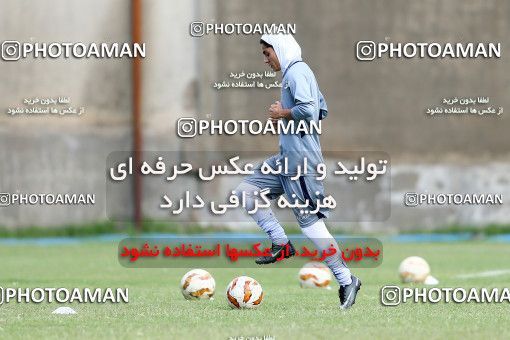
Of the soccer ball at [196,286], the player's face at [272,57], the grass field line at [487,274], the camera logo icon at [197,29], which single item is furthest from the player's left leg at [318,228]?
the camera logo icon at [197,29]

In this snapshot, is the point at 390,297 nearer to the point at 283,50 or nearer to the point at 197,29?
the point at 283,50

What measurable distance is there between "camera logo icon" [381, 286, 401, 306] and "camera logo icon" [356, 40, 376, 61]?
12.9 m

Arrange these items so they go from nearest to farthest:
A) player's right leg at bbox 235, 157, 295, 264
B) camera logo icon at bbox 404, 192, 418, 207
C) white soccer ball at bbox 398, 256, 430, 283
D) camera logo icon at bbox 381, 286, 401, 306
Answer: player's right leg at bbox 235, 157, 295, 264 → camera logo icon at bbox 381, 286, 401, 306 → white soccer ball at bbox 398, 256, 430, 283 → camera logo icon at bbox 404, 192, 418, 207

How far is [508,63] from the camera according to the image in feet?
79.5

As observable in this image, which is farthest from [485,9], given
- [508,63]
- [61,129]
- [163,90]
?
[61,129]

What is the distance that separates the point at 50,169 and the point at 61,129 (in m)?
0.82

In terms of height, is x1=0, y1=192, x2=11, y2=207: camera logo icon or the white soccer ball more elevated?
x1=0, y1=192, x2=11, y2=207: camera logo icon

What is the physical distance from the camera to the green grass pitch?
8.36 m

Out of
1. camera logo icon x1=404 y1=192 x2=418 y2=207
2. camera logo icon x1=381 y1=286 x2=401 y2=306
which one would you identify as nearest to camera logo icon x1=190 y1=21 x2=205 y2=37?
camera logo icon x1=404 y1=192 x2=418 y2=207

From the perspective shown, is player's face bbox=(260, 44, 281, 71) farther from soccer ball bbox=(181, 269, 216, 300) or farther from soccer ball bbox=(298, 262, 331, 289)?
soccer ball bbox=(298, 262, 331, 289)

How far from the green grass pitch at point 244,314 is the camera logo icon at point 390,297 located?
0.39 ft

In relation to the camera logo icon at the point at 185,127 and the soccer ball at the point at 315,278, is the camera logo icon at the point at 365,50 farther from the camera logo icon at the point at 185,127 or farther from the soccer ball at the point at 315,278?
the soccer ball at the point at 315,278

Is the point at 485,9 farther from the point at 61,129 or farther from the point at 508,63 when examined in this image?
the point at 61,129

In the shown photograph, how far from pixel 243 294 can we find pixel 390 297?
5.25 ft
